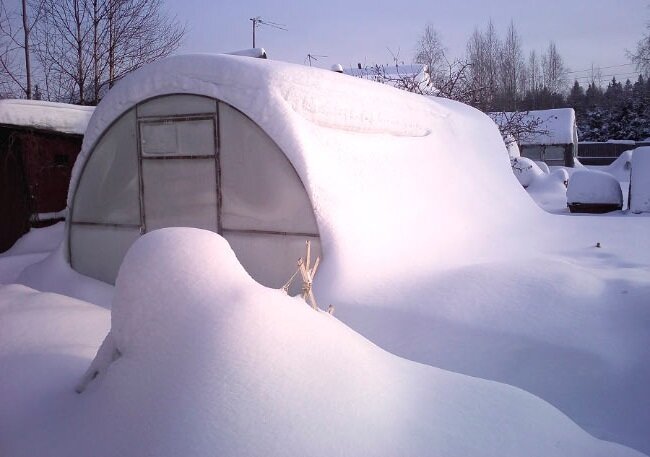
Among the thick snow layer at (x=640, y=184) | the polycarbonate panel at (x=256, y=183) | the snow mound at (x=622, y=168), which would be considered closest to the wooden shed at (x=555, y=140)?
the snow mound at (x=622, y=168)

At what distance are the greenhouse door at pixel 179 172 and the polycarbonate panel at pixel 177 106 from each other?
0.07 m

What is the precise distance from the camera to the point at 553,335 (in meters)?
4.11

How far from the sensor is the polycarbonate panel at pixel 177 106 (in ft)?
19.6

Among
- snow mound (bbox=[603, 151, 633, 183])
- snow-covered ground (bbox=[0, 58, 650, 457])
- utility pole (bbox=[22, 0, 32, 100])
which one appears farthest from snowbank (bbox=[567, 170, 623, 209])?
utility pole (bbox=[22, 0, 32, 100])

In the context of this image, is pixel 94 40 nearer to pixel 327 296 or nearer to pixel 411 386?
pixel 327 296

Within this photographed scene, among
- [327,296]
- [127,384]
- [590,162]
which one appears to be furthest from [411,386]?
[590,162]

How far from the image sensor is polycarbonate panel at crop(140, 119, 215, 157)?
6.04 meters

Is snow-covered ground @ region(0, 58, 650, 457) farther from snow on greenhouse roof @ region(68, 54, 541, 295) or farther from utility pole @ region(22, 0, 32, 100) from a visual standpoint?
utility pole @ region(22, 0, 32, 100)

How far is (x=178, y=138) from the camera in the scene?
6227mm

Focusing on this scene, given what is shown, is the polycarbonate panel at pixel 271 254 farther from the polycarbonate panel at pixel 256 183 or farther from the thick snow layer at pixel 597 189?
the thick snow layer at pixel 597 189

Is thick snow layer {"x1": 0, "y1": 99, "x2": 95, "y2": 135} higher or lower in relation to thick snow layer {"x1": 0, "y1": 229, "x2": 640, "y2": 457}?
higher

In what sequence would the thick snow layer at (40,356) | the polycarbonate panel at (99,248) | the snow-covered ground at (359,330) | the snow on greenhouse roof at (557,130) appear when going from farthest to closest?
1. the snow on greenhouse roof at (557,130)
2. the polycarbonate panel at (99,248)
3. the thick snow layer at (40,356)
4. the snow-covered ground at (359,330)

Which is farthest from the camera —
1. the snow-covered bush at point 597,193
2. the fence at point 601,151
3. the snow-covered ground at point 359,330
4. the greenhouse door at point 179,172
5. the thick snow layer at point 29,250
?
the fence at point 601,151

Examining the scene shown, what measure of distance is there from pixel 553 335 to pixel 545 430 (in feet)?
6.65
